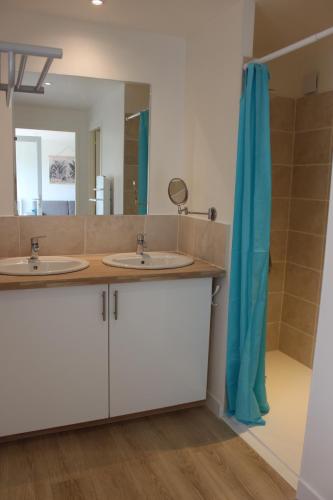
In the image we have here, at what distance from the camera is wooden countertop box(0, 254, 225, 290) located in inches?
80.0

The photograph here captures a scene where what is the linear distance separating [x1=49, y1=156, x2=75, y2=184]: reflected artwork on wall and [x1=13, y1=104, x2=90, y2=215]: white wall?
0.04m

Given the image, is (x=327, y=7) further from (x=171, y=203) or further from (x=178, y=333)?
(x=178, y=333)

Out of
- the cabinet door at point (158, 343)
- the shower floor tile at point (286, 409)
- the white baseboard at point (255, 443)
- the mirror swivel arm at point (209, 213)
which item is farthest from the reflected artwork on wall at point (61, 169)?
the shower floor tile at point (286, 409)

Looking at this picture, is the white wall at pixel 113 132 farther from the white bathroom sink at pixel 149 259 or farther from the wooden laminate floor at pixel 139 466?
the wooden laminate floor at pixel 139 466

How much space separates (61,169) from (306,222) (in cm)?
172

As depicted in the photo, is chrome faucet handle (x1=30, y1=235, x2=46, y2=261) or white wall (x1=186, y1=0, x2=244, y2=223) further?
chrome faucet handle (x1=30, y1=235, x2=46, y2=261)

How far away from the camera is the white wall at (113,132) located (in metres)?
2.63

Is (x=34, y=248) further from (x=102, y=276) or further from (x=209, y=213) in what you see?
(x=209, y=213)

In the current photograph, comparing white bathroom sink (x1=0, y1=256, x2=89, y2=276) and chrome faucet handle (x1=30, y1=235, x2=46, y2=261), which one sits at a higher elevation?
chrome faucet handle (x1=30, y1=235, x2=46, y2=261)

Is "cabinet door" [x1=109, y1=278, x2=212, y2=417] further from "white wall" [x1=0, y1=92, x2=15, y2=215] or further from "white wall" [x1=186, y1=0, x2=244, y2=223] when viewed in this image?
"white wall" [x1=0, y1=92, x2=15, y2=215]

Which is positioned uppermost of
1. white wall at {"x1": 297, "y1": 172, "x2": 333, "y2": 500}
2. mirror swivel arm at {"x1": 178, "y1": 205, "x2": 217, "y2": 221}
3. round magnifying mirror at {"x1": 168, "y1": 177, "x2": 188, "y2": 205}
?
round magnifying mirror at {"x1": 168, "y1": 177, "x2": 188, "y2": 205}

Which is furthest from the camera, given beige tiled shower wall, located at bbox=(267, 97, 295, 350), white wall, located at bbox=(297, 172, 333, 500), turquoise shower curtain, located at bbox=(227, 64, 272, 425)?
beige tiled shower wall, located at bbox=(267, 97, 295, 350)

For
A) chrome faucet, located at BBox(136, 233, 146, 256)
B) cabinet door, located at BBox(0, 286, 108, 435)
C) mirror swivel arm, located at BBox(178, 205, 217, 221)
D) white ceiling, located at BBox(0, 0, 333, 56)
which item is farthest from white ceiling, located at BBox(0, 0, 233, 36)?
cabinet door, located at BBox(0, 286, 108, 435)

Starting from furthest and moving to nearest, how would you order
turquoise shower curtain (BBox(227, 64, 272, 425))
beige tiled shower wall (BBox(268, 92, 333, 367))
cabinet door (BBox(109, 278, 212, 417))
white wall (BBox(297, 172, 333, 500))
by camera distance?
beige tiled shower wall (BBox(268, 92, 333, 367)), cabinet door (BBox(109, 278, 212, 417)), turquoise shower curtain (BBox(227, 64, 272, 425)), white wall (BBox(297, 172, 333, 500))
